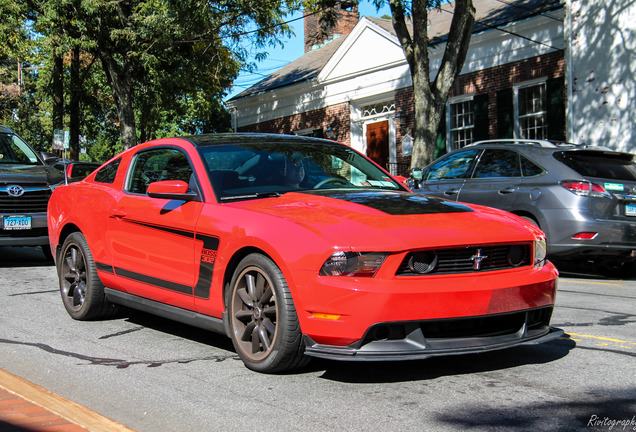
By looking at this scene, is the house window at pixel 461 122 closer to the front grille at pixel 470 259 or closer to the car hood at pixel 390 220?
the car hood at pixel 390 220

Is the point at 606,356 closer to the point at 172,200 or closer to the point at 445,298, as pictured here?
Answer: the point at 445,298

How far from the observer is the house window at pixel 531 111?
18.4 m

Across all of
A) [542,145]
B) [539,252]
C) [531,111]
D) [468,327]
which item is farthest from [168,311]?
[531,111]

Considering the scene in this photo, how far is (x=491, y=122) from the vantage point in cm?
1955

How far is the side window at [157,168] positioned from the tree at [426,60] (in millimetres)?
8790

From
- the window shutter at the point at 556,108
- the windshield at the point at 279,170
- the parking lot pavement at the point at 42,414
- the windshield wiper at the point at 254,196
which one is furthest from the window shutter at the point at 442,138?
the parking lot pavement at the point at 42,414

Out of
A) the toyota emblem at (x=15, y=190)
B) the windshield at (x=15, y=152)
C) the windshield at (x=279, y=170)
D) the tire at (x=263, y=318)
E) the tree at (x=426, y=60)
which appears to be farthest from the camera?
the tree at (x=426, y=60)

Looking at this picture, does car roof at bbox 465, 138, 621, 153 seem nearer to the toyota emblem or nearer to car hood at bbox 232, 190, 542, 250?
car hood at bbox 232, 190, 542, 250

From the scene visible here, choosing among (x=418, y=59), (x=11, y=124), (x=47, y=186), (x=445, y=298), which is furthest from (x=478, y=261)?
(x=11, y=124)

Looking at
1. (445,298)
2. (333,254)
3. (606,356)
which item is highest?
(333,254)

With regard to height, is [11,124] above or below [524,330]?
above

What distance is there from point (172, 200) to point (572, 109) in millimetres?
14496

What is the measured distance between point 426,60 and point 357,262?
10.8 meters

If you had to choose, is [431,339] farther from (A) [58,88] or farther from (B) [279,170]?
(A) [58,88]
